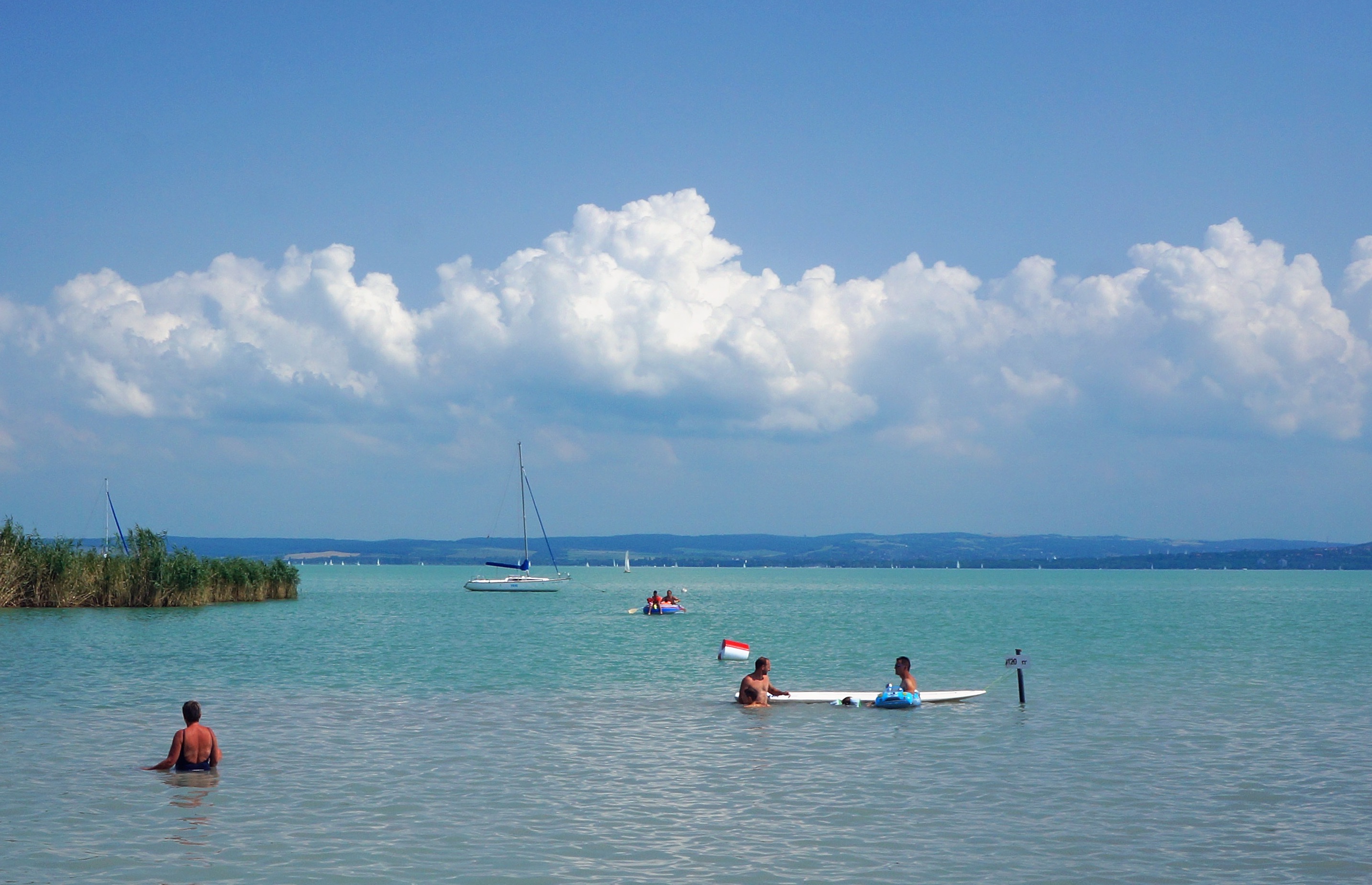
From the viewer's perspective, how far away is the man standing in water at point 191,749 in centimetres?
2191

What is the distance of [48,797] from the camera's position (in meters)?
19.8

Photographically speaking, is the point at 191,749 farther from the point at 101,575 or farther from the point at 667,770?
the point at 101,575

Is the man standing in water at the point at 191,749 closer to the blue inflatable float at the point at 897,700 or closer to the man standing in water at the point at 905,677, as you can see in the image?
the blue inflatable float at the point at 897,700

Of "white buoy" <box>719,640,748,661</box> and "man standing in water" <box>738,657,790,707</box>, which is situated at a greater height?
"man standing in water" <box>738,657,790,707</box>

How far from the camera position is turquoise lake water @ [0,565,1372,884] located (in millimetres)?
15961

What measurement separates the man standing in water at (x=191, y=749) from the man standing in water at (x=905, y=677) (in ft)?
56.2

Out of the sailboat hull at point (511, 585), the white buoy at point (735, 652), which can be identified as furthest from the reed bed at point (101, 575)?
the sailboat hull at point (511, 585)

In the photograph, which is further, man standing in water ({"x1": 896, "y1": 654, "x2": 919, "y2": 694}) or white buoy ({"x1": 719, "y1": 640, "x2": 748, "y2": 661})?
white buoy ({"x1": 719, "y1": 640, "x2": 748, "y2": 661})

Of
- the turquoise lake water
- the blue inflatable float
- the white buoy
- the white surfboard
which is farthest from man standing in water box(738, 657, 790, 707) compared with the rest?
the white buoy

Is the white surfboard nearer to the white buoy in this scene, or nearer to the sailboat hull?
the white buoy

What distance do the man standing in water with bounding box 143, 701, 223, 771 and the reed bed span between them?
49407 millimetres

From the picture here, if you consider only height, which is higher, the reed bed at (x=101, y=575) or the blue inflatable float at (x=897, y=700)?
the reed bed at (x=101, y=575)

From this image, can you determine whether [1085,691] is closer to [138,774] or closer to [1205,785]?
[1205,785]

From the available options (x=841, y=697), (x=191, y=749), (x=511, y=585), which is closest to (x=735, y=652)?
(x=841, y=697)
